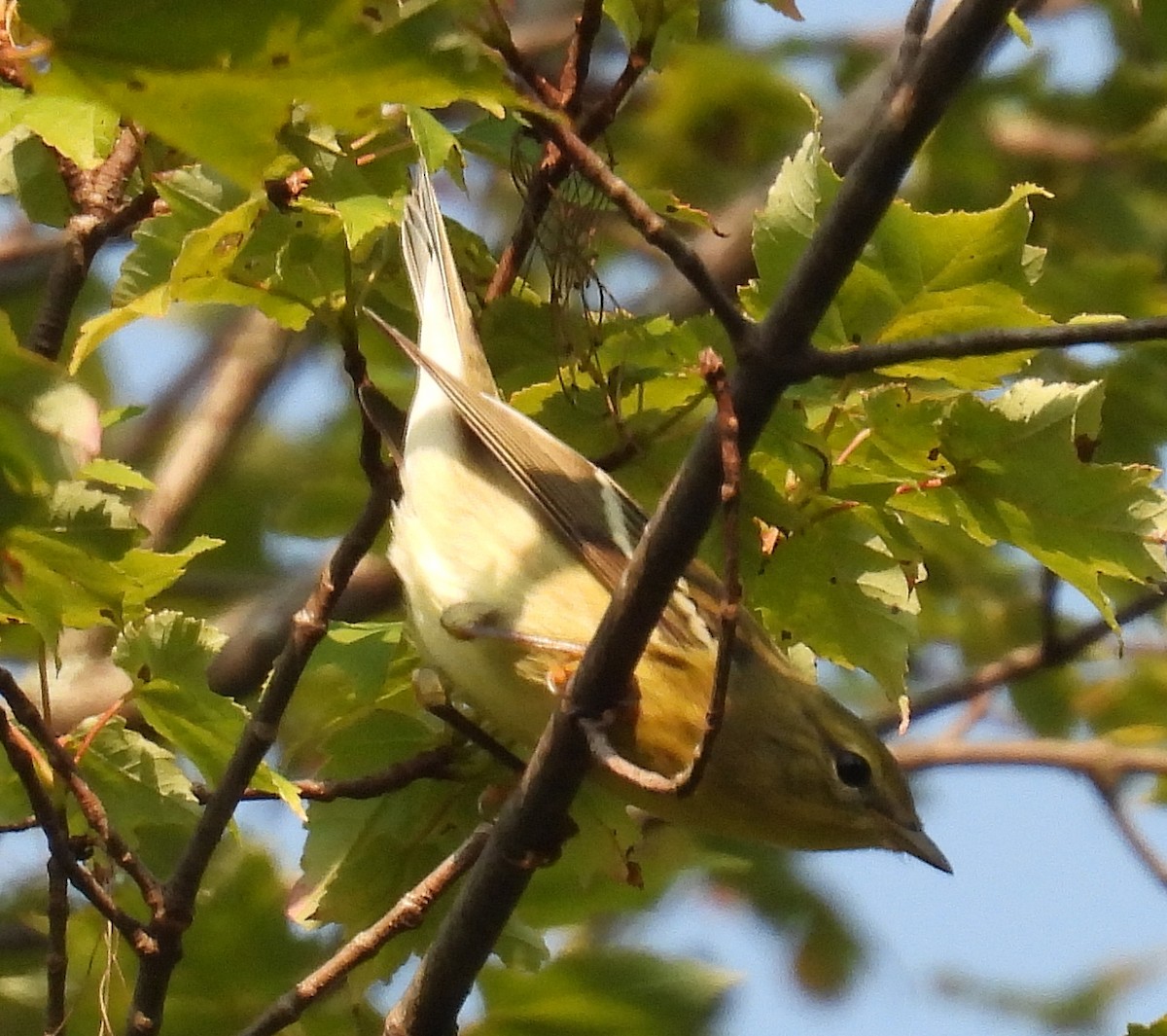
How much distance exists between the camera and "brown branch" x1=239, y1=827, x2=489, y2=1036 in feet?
7.67

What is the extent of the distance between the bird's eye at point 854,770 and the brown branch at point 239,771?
45.6 inches

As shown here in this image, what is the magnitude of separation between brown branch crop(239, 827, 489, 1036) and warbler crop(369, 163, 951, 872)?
324 mm

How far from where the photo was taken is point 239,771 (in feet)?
7.36

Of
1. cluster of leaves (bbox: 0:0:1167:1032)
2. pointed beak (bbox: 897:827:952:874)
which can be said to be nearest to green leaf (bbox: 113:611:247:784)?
cluster of leaves (bbox: 0:0:1167:1032)

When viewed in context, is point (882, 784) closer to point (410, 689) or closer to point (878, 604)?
point (878, 604)

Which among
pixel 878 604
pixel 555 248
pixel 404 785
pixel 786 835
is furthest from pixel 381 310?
pixel 786 835

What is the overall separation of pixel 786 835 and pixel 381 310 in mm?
1196

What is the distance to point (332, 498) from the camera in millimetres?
4250

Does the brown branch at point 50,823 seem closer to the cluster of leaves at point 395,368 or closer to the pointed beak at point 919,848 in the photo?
the cluster of leaves at point 395,368

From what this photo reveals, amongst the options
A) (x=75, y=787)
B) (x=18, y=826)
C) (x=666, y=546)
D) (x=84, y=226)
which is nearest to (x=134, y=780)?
(x=18, y=826)

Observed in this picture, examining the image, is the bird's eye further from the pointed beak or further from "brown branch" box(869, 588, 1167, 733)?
"brown branch" box(869, 588, 1167, 733)

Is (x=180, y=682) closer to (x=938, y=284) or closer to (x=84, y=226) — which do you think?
(x=84, y=226)

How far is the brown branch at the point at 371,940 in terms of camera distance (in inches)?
92.0

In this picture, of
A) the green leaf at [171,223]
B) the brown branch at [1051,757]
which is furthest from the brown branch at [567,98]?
the brown branch at [1051,757]
